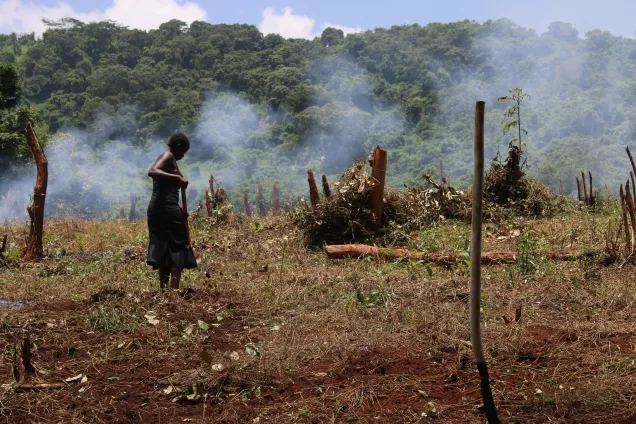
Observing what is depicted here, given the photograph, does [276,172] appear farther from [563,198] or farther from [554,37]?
[563,198]

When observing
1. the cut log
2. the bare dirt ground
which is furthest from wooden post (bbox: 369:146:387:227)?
the bare dirt ground

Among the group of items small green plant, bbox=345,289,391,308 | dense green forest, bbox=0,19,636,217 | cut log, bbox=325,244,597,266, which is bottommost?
small green plant, bbox=345,289,391,308

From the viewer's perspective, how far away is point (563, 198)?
37.3 feet

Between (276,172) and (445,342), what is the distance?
29137 millimetres

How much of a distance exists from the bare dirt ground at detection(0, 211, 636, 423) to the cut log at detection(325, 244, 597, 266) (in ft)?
0.72

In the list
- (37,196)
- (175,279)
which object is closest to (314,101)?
(37,196)

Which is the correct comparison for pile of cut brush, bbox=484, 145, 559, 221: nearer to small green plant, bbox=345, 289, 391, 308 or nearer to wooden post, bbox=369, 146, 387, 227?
wooden post, bbox=369, 146, 387, 227

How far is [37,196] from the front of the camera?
820 centimetres

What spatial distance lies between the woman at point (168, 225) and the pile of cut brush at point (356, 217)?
3.51m

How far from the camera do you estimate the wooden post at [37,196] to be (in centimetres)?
819

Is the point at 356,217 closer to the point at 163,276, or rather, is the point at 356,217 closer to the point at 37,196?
the point at 163,276

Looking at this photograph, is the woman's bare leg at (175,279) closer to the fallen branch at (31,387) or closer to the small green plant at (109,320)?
the small green plant at (109,320)

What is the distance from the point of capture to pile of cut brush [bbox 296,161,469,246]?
9273 mm

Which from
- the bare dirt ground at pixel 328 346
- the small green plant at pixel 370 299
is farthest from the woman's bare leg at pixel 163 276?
the small green plant at pixel 370 299
